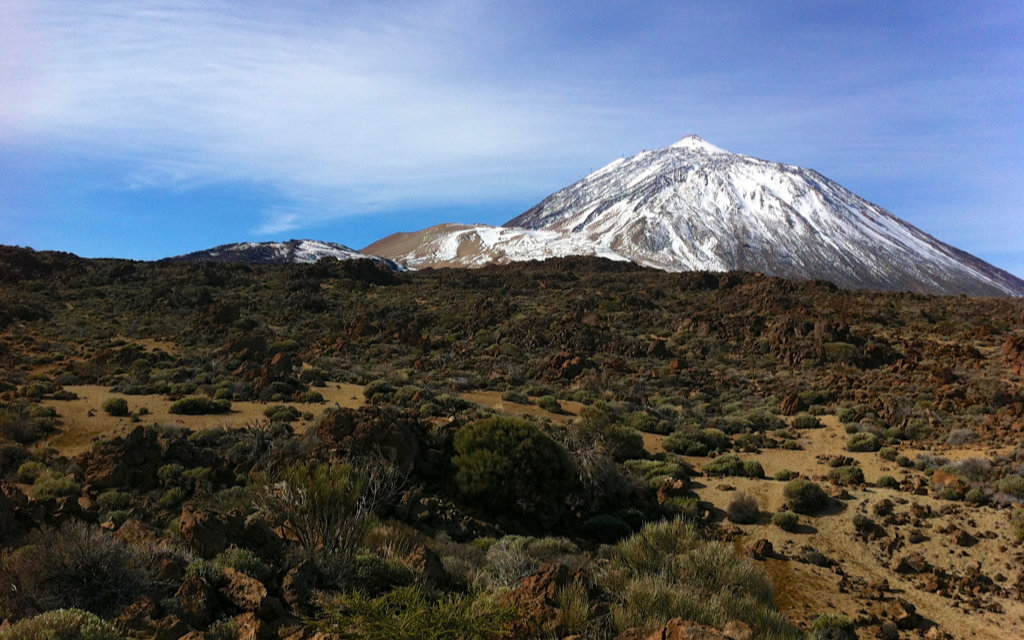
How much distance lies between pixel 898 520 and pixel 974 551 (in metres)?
1.16

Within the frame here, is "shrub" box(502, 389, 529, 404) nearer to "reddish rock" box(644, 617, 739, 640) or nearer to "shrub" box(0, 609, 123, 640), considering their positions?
"reddish rock" box(644, 617, 739, 640)

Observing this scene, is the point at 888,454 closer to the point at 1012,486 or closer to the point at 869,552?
the point at 1012,486

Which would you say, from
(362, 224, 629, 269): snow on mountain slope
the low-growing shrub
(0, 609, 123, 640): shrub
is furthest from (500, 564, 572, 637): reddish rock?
(362, 224, 629, 269): snow on mountain slope

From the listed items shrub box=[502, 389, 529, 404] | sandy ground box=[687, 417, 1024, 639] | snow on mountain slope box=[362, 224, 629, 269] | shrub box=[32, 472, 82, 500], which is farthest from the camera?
snow on mountain slope box=[362, 224, 629, 269]

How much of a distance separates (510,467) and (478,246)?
314 feet

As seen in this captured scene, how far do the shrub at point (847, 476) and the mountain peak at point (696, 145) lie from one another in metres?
160

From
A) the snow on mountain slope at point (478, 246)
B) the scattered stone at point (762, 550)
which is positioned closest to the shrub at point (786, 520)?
the scattered stone at point (762, 550)

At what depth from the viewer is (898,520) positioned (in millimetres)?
9812

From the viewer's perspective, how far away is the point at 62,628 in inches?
151

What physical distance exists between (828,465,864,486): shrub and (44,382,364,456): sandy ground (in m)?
10.8

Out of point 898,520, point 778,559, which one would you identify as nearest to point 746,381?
point 898,520

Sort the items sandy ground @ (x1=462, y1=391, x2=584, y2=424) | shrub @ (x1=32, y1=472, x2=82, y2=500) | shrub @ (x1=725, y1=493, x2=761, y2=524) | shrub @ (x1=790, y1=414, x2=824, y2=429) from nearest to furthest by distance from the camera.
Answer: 1. shrub @ (x1=32, y1=472, x2=82, y2=500)
2. shrub @ (x1=725, y1=493, x2=761, y2=524)
3. shrub @ (x1=790, y1=414, x2=824, y2=429)
4. sandy ground @ (x1=462, y1=391, x2=584, y2=424)

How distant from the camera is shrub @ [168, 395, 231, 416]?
13469 millimetres

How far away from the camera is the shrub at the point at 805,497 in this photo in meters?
10.5
